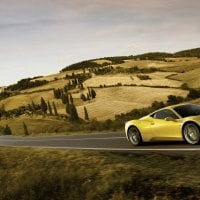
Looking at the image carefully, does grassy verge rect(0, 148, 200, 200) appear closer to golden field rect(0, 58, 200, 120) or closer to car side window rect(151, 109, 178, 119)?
car side window rect(151, 109, 178, 119)

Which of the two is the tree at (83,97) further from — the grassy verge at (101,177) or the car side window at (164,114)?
the car side window at (164,114)

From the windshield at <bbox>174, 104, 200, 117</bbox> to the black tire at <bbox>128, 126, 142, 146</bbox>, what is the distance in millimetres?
2180

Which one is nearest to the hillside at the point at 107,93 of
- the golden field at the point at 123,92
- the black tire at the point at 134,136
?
the golden field at the point at 123,92

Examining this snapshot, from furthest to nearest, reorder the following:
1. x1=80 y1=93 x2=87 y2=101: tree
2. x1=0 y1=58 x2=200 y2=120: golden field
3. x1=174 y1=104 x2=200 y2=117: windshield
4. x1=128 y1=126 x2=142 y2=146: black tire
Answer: x1=80 y1=93 x2=87 y2=101: tree < x1=0 y1=58 x2=200 y2=120: golden field < x1=128 y1=126 x2=142 y2=146: black tire < x1=174 y1=104 x2=200 y2=117: windshield

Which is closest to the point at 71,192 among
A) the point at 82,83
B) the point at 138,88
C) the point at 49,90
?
the point at 138,88

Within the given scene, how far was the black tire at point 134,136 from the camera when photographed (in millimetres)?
19609

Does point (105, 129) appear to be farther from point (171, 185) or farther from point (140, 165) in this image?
point (171, 185)

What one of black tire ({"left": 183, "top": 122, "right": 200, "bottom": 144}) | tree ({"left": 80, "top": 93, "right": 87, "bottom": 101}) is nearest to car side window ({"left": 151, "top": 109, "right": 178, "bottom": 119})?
black tire ({"left": 183, "top": 122, "right": 200, "bottom": 144})

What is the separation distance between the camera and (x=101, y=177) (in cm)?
1391

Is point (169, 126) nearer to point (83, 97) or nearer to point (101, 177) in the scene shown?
point (101, 177)

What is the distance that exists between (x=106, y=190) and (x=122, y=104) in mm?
74012

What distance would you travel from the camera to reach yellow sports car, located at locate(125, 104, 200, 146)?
55.2ft

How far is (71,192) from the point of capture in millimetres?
13633

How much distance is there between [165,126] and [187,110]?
93 centimetres
